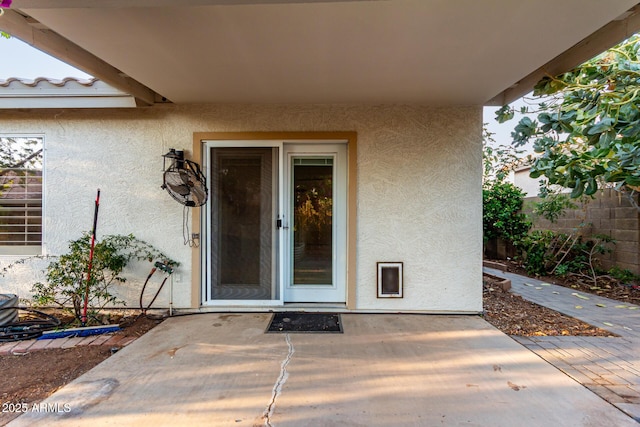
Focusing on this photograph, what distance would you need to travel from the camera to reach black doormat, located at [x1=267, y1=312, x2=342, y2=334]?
341 cm

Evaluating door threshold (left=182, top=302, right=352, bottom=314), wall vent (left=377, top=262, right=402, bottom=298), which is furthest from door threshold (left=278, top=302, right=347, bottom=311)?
wall vent (left=377, top=262, right=402, bottom=298)

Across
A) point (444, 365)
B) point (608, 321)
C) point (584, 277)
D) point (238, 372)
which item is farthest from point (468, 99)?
point (584, 277)

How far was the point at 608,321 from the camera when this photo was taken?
12.4 feet

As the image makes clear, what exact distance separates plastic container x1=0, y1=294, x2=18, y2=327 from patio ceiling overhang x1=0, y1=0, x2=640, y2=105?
272 centimetres

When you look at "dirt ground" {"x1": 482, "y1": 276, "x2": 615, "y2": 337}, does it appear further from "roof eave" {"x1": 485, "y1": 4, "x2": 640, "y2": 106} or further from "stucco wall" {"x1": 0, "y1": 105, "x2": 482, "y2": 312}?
"roof eave" {"x1": 485, "y1": 4, "x2": 640, "y2": 106}

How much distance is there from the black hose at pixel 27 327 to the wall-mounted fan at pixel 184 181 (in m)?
1.97

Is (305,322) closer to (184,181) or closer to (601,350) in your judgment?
(184,181)

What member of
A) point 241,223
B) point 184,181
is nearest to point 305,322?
point 241,223

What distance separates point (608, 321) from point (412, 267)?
2.47 m

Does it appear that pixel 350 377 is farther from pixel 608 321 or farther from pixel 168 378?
pixel 608 321

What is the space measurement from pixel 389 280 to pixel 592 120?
296 centimetres

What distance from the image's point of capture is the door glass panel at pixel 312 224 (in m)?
4.14

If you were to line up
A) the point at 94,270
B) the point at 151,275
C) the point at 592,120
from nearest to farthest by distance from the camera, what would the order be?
1. the point at 592,120
2. the point at 94,270
3. the point at 151,275

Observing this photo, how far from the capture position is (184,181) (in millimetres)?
3762
